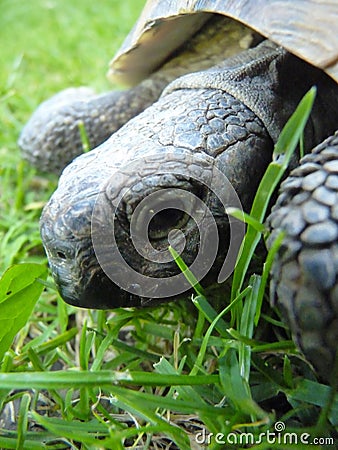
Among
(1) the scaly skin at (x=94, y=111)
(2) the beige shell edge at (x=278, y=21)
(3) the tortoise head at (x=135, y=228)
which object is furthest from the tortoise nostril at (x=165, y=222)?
(1) the scaly skin at (x=94, y=111)

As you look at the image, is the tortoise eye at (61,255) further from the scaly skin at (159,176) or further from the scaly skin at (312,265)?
the scaly skin at (312,265)

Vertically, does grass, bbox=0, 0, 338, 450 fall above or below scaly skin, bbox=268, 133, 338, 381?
below

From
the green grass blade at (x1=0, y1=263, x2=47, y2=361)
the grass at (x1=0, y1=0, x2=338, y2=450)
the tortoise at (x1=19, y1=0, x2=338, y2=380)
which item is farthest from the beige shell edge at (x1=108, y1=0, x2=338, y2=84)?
the green grass blade at (x1=0, y1=263, x2=47, y2=361)

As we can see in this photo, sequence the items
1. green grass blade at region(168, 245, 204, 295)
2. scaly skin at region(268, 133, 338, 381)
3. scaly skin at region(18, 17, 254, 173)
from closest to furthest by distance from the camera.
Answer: scaly skin at region(268, 133, 338, 381) < green grass blade at region(168, 245, 204, 295) < scaly skin at region(18, 17, 254, 173)

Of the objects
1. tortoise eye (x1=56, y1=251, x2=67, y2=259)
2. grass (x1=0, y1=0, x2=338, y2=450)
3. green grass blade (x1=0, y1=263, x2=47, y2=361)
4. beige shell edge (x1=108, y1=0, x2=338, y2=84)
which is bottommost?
grass (x1=0, y1=0, x2=338, y2=450)

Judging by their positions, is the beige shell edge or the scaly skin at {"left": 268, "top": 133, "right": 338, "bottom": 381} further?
the beige shell edge

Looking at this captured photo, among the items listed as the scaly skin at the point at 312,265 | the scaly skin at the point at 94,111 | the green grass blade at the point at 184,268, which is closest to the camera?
the scaly skin at the point at 312,265

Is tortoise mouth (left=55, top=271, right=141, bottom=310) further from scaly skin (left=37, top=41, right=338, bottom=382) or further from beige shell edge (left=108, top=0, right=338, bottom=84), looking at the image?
beige shell edge (left=108, top=0, right=338, bottom=84)

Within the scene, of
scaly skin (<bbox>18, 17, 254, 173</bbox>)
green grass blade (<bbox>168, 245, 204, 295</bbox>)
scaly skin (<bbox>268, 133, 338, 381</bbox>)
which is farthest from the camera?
scaly skin (<bbox>18, 17, 254, 173</bbox>)
